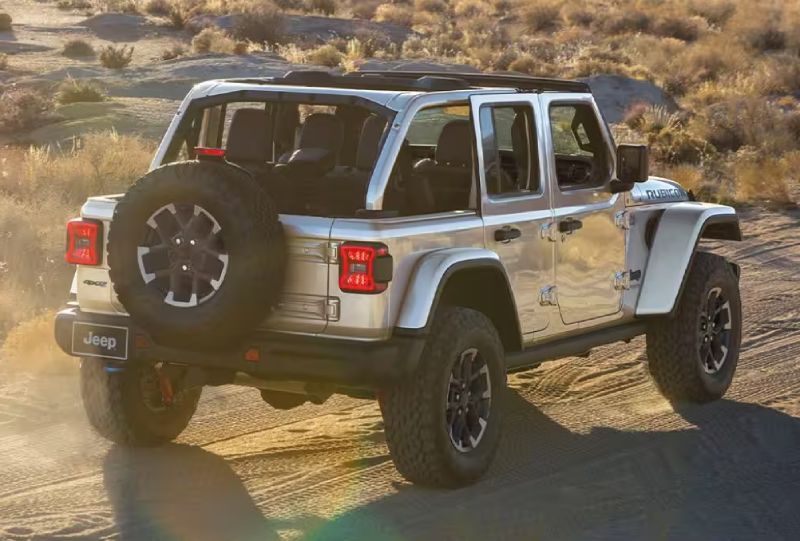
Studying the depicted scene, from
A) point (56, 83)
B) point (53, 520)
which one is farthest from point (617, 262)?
point (56, 83)

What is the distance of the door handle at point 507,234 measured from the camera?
750cm

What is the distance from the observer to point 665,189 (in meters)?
9.30

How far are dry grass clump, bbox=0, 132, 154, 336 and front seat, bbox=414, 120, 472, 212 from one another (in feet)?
15.0

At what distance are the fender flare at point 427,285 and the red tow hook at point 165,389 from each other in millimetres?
1431

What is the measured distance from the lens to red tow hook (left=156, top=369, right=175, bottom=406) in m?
7.66

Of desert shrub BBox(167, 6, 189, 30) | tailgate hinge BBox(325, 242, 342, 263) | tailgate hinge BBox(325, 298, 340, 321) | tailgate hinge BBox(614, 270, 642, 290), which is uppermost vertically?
tailgate hinge BBox(325, 242, 342, 263)

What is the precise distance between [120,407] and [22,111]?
56.7ft

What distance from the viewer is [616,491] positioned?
23.5 ft

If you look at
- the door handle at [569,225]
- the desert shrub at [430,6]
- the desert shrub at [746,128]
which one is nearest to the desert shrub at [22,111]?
the desert shrub at [746,128]

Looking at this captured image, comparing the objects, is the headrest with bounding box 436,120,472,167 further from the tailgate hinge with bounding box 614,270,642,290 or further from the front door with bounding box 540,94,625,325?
the tailgate hinge with bounding box 614,270,642,290

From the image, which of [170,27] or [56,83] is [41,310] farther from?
[170,27]

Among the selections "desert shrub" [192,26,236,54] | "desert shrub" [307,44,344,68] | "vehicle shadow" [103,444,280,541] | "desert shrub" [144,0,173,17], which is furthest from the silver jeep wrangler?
"desert shrub" [144,0,173,17]

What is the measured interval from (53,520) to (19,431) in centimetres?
186

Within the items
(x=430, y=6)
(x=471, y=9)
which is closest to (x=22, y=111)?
(x=430, y=6)
